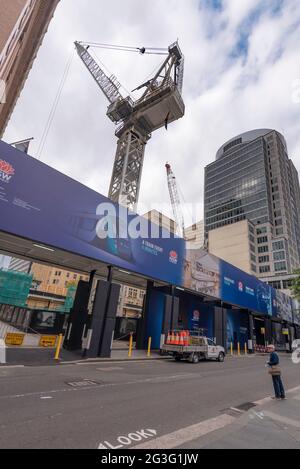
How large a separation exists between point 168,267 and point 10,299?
33591 millimetres

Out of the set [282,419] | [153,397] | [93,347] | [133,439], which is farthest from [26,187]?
[282,419]

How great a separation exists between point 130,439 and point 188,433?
4.22ft

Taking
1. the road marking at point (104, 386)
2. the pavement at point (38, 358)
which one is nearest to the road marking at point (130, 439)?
the road marking at point (104, 386)

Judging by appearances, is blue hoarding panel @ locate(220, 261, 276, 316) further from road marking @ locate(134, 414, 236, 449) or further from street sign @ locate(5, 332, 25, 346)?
road marking @ locate(134, 414, 236, 449)

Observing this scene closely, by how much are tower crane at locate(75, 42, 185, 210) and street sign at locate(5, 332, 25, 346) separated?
25976 mm

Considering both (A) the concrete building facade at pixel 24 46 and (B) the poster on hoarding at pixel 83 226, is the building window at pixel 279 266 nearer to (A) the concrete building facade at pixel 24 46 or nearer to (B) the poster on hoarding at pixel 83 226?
(B) the poster on hoarding at pixel 83 226

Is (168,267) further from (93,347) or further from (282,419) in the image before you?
(282,419)

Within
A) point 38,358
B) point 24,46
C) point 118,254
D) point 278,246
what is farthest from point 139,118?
point 278,246

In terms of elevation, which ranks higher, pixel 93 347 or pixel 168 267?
pixel 168 267

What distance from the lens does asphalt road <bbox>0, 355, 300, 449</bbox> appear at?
4750 mm

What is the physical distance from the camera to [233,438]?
5.18 metres

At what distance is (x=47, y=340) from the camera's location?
18.8 m

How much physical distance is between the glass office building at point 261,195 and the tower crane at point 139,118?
3355 inches

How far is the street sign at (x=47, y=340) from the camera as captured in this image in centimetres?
1864
